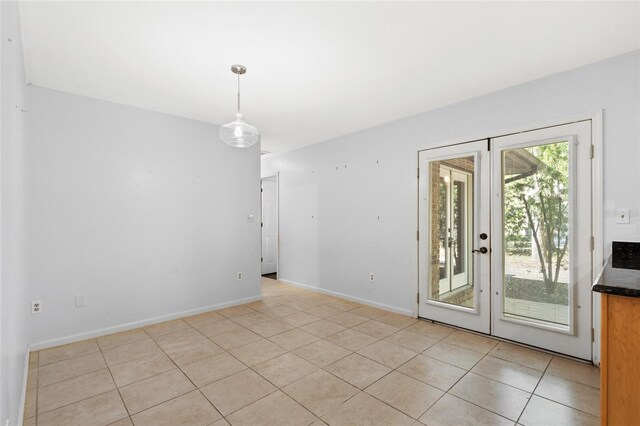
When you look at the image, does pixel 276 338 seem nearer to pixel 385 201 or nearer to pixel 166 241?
pixel 166 241

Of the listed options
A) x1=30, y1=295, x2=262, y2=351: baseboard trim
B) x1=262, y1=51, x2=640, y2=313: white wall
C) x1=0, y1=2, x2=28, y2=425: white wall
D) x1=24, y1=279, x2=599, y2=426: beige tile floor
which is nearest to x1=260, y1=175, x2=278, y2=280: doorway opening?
x1=262, y1=51, x2=640, y2=313: white wall

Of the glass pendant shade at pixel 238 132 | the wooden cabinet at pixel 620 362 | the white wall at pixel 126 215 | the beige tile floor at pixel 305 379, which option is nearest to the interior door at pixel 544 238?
the beige tile floor at pixel 305 379

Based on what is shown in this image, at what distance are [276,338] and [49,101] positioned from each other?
353cm

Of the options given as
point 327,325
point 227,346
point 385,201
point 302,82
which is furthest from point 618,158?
point 227,346

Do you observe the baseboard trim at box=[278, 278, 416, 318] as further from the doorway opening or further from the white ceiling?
the white ceiling

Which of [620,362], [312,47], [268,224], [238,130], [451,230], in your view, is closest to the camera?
[620,362]

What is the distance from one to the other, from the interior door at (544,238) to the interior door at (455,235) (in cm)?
13

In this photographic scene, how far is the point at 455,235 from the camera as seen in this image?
3613mm

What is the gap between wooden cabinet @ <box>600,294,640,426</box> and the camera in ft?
4.03

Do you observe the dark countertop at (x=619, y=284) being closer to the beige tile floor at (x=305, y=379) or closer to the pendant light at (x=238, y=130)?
the beige tile floor at (x=305, y=379)

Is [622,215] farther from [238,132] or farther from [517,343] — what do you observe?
[238,132]

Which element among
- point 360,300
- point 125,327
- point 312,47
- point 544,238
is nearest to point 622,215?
Answer: point 544,238

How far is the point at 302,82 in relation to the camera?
9.95ft

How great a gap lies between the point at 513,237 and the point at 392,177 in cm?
167
